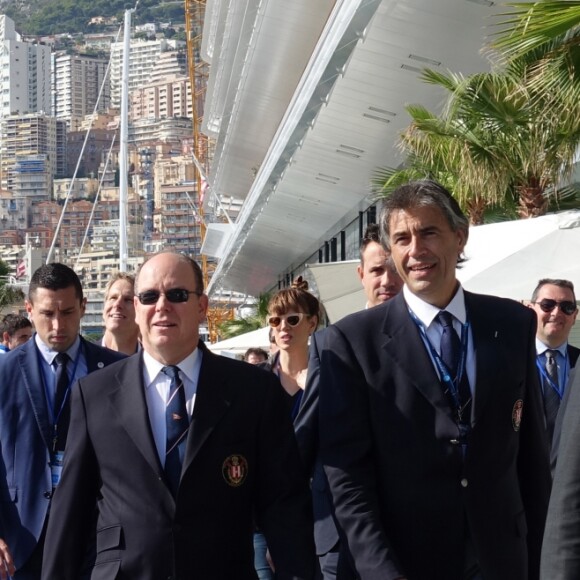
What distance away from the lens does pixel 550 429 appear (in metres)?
7.37

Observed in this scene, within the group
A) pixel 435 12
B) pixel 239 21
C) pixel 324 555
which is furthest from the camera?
pixel 239 21

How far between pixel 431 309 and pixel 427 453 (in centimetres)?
55

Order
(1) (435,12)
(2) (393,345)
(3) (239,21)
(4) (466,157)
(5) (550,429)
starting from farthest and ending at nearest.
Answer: (3) (239,21), (1) (435,12), (4) (466,157), (5) (550,429), (2) (393,345)

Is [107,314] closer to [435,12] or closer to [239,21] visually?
[435,12]

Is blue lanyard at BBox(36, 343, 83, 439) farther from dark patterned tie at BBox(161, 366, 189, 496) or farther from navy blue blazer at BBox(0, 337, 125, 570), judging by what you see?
dark patterned tie at BBox(161, 366, 189, 496)

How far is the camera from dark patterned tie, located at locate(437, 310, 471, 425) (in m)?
4.54

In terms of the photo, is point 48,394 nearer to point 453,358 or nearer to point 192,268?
point 192,268

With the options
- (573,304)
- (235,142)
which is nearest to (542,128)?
(573,304)

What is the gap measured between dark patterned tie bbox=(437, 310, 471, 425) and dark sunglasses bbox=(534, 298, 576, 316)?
11.7 feet

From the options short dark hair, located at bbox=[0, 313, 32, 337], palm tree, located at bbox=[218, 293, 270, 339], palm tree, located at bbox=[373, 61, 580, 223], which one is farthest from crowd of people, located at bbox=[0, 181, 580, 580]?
palm tree, located at bbox=[218, 293, 270, 339]

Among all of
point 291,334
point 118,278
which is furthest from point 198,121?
point 291,334

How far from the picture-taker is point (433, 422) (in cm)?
452

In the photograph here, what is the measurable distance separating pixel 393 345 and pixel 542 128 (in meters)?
9.78

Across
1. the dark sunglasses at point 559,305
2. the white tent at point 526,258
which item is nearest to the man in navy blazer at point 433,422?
the dark sunglasses at point 559,305
